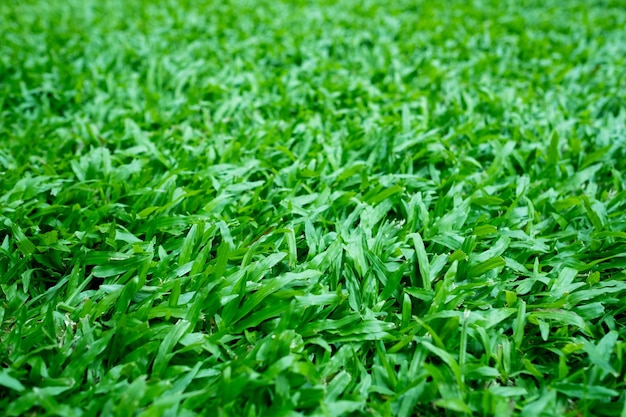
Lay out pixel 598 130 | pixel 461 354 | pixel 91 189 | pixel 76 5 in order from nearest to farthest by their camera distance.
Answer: pixel 461 354 < pixel 91 189 < pixel 598 130 < pixel 76 5

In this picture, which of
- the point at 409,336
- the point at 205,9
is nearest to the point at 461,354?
the point at 409,336

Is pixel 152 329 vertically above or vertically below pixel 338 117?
below

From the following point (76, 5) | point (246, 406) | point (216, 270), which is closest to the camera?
point (246, 406)

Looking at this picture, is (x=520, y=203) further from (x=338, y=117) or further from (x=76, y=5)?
(x=76, y=5)

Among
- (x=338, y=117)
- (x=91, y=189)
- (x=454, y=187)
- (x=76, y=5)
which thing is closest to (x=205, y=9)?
(x=76, y=5)

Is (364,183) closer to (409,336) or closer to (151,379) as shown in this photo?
(409,336)

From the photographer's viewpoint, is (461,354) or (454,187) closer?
(461,354)

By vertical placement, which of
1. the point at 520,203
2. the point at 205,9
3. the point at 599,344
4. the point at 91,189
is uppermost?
the point at 205,9
